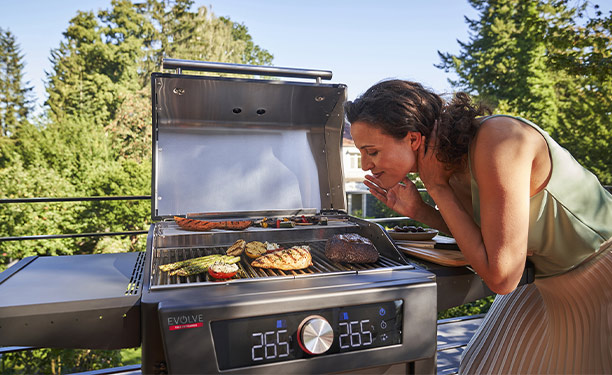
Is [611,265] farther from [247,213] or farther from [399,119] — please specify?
[247,213]

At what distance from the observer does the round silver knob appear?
36.7 inches

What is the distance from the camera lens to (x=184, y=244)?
1.47m

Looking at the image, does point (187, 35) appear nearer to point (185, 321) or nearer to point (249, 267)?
point (249, 267)

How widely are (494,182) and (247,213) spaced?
118 centimetres

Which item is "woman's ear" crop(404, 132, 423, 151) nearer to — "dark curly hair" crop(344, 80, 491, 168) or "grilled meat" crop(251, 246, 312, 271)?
"dark curly hair" crop(344, 80, 491, 168)

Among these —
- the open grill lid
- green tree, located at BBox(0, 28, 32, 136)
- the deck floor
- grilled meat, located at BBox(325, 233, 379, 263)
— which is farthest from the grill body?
green tree, located at BBox(0, 28, 32, 136)

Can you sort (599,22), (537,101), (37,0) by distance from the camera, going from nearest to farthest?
1. (599,22)
2. (537,101)
3. (37,0)

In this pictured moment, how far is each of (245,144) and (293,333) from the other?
1267mm

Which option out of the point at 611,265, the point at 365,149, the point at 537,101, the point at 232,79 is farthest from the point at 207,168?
the point at 537,101

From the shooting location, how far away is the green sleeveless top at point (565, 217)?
4.10 feet

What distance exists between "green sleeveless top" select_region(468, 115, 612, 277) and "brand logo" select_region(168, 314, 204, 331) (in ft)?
3.02

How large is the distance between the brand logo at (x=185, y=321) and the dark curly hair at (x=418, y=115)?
2.51 feet

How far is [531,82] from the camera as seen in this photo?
15586 millimetres

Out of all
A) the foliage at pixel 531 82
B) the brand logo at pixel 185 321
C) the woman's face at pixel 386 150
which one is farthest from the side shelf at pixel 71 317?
the foliage at pixel 531 82
